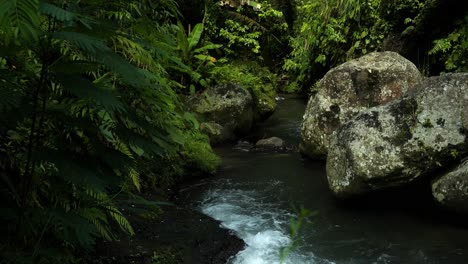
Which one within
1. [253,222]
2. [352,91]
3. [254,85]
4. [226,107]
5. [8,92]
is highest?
[8,92]

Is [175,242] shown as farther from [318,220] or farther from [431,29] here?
[431,29]

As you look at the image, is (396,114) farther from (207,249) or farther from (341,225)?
(207,249)

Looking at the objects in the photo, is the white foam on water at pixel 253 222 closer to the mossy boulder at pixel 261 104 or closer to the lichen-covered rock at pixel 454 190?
Result: the lichen-covered rock at pixel 454 190

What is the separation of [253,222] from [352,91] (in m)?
3.36

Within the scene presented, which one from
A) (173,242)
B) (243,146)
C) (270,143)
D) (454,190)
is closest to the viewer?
(173,242)

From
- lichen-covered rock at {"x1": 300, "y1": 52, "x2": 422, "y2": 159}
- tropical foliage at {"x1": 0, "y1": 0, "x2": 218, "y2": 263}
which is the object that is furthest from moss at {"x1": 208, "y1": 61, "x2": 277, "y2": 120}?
tropical foliage at {"x1": 0, "y1": 0, "x2": 218, "y2": 263}

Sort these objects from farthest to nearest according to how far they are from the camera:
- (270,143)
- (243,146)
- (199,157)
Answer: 1. (243,146)
2. (270,143)
3. (199,157)

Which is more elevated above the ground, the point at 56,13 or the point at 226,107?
the point at 56,13

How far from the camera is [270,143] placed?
928 cm

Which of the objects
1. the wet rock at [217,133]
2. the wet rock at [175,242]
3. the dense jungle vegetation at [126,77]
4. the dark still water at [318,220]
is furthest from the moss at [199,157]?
the wet rock at [175,242]

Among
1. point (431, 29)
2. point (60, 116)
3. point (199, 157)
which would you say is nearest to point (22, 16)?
point (60, 116)

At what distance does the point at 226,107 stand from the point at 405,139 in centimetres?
469

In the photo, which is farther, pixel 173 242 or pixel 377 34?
pixel 377 34

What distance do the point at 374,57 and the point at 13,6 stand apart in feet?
24.5
